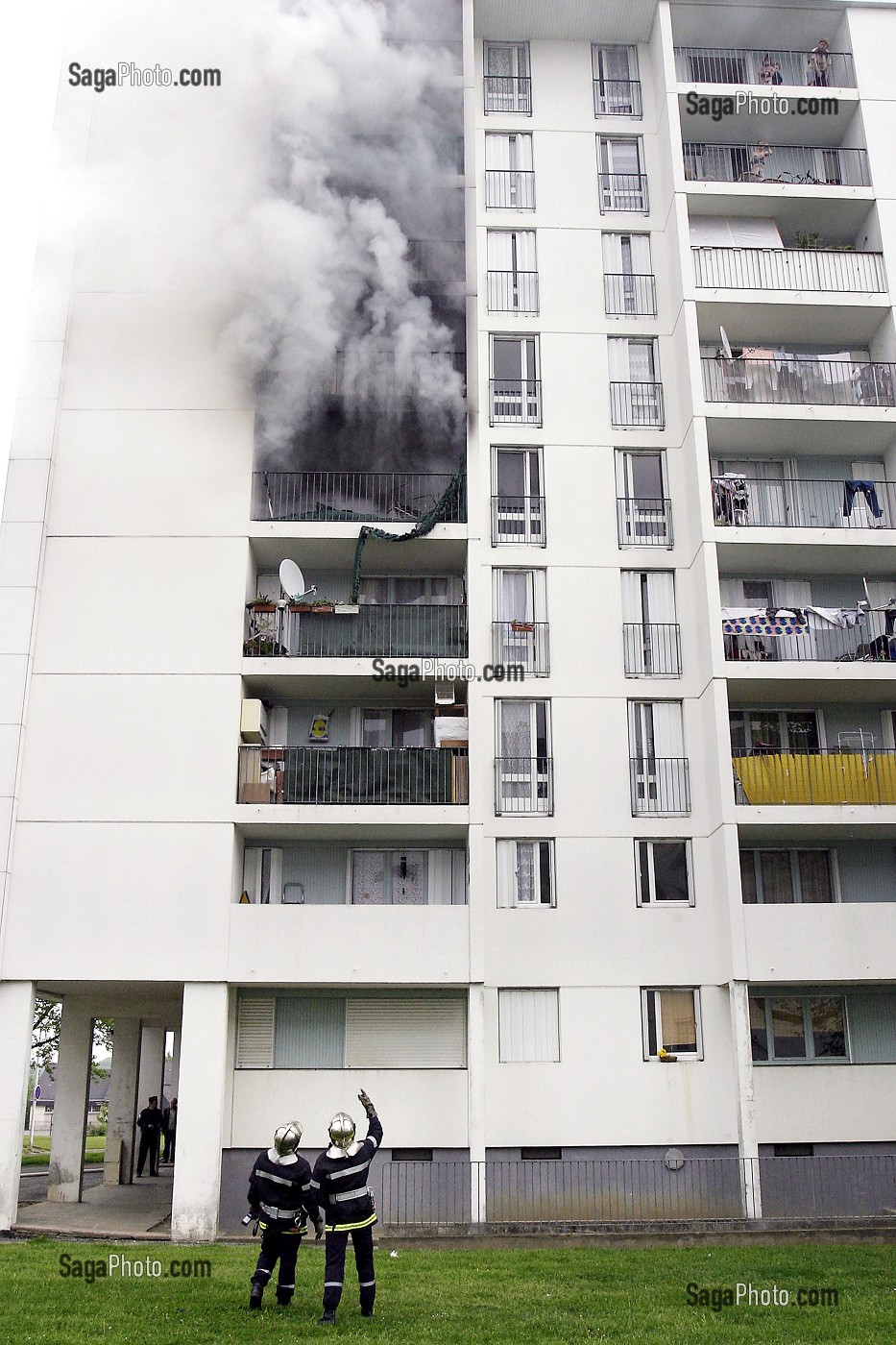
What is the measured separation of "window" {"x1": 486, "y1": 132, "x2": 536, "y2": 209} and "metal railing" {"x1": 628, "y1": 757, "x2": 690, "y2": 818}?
11781 mm

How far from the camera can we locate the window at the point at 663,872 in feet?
68.5

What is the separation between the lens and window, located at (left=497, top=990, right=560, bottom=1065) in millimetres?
19953

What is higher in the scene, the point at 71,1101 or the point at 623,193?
the point at 623,193

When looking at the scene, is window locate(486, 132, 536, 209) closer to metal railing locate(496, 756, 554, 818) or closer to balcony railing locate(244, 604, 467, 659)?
balcony railing locate(244, 604, 467, 659)

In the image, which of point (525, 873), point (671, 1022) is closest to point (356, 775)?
point (525, 873)

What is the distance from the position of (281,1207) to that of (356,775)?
34.3 feet

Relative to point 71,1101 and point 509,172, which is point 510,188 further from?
point 71,1101

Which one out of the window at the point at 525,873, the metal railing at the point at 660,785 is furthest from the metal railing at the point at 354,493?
the window at the point at 525,873

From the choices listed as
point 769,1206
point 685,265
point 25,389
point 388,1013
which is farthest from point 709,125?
point 769,1206

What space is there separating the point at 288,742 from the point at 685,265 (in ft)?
39.4

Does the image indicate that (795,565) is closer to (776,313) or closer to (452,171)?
(776,313)

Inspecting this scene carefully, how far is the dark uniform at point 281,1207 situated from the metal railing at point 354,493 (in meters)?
13.8

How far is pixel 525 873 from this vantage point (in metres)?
21.0

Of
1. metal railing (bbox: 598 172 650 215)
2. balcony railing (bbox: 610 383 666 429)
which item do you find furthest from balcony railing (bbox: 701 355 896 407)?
metal railing (bbox: 598 172 650 215)
